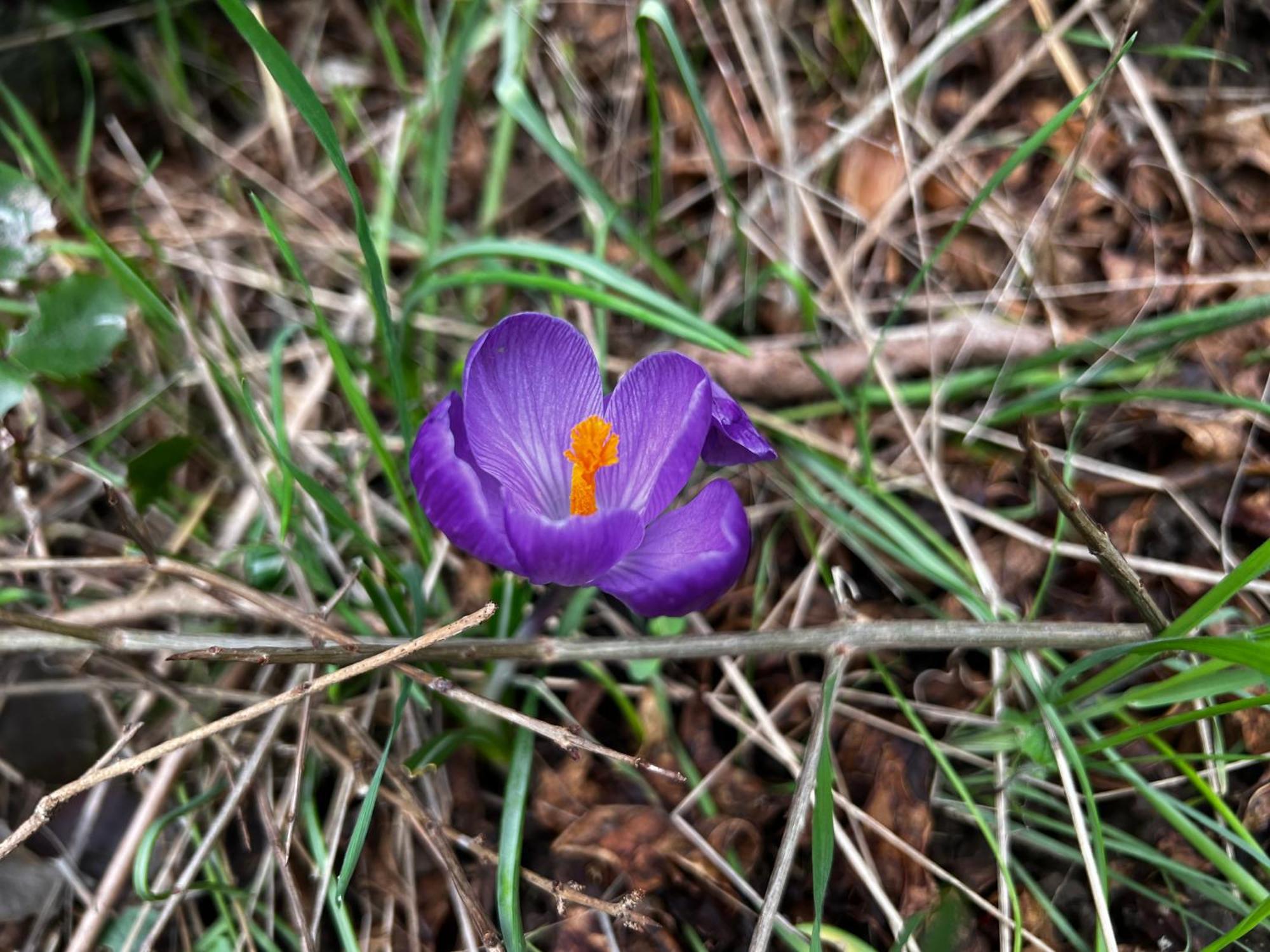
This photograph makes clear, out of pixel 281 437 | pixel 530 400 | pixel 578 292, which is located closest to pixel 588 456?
pixel 530 400

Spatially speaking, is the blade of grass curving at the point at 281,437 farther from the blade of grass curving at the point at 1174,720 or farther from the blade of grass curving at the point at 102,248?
the blade of grass curving at the point at 1174,720

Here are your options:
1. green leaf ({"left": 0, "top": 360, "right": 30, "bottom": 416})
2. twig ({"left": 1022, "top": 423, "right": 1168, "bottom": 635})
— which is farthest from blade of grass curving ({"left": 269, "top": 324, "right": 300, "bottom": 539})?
twig ({"left": 1022, "top": 423, "right": 1168, "bottom": 635})

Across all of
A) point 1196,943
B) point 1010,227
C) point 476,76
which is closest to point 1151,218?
point 1010,227

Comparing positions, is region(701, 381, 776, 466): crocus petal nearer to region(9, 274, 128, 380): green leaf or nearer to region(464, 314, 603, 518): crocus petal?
region(464, 314, 603, 518): crocus petal

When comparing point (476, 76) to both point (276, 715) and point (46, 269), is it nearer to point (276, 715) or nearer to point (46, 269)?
point (46, 269)

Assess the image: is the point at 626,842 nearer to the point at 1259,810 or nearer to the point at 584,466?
the point at 584,466

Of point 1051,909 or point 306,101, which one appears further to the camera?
point 1051,909
